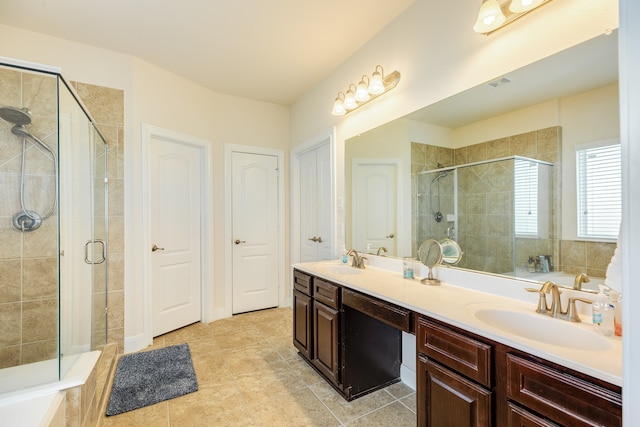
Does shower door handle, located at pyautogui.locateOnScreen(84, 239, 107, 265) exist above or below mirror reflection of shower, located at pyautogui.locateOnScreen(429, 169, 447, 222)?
below

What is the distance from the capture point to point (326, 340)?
204 centimetres

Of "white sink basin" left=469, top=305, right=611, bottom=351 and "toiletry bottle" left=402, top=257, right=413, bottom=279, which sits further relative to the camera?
"toiletry bottle" left=402, top=257, right=413, bottom=279

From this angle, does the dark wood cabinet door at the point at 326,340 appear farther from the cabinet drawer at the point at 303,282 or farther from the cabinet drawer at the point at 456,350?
the cabinet drawer at the point at 456,350

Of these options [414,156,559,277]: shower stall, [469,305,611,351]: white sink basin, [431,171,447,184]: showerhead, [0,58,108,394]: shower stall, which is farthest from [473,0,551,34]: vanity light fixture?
[0,58,108,394]: shower stall

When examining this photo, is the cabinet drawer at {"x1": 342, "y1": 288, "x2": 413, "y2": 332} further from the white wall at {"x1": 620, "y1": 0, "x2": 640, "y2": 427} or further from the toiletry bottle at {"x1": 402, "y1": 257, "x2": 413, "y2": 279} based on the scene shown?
the white wall at {"x1": 620, "y1": 0, "x2": 640, "y2": 427}

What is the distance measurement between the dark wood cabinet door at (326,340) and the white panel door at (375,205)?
69 cm

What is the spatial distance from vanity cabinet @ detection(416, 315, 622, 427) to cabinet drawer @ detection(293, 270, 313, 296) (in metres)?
1.07

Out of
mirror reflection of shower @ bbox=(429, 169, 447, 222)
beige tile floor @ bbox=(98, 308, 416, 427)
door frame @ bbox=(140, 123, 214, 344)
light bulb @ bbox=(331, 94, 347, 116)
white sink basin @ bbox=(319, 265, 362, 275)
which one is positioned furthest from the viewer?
door frame @ bbox=(140, 123, 214, 344)

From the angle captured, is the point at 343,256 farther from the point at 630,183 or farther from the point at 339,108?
the point at 630,183

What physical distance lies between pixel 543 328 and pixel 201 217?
3130 millimetres

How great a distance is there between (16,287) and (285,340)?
213 centimetres

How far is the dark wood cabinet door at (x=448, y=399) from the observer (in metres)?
1.06

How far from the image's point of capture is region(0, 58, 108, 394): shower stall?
1861mm

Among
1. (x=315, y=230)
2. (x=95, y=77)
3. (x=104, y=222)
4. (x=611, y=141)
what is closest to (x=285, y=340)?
(x=315, y=230)
